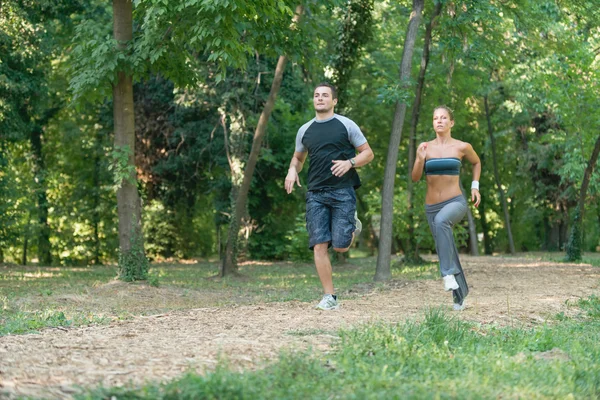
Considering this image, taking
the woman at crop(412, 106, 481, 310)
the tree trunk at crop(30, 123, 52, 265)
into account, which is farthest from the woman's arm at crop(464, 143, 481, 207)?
the tree trunk at crop(30, 123, 52, 265)

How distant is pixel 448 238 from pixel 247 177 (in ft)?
31.4

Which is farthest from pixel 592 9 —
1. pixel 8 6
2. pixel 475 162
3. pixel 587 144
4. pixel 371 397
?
pixel 371 397

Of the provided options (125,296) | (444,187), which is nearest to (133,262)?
(125,296)

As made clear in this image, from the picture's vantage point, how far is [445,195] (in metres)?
8.99

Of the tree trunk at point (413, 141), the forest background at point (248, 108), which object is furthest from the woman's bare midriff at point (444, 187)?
the tree trunk at point (413, 141)

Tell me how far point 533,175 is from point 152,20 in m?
26.9

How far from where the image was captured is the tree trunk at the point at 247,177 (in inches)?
700

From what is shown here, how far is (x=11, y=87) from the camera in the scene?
2012 cm

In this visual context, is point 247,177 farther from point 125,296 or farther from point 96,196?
point 96,196

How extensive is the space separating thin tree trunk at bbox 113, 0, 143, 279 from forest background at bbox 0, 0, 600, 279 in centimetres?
3

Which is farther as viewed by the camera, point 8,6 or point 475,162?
point 8,6

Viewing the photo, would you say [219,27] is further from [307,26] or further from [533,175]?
[533,175]

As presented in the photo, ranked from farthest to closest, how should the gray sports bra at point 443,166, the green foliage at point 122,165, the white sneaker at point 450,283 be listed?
1. the green foliage at point 122,165
2. the gray sports bra at point 443,166
3. the white sneaker at point 450,283

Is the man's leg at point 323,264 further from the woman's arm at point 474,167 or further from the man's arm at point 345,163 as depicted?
the woman's arm at point 474,167
